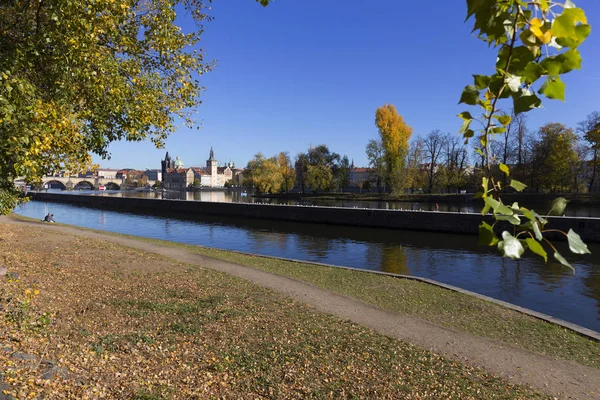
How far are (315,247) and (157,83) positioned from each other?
18.4 m

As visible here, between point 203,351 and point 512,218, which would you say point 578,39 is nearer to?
point 512,218

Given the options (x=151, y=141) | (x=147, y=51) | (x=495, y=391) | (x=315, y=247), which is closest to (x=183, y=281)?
(x=151, y=141)

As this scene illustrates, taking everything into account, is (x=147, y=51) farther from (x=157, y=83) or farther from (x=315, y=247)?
(x=315, y=247)

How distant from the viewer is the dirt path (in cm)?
639

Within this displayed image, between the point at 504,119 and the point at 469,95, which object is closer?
the point at 469,95

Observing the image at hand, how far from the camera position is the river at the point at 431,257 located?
1417cm

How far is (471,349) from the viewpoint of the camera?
24.8 feet

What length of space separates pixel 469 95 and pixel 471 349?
7.40m

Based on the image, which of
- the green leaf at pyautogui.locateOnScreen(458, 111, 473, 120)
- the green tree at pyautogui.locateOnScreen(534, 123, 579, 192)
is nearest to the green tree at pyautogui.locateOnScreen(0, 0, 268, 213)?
the green leaf at pyautogui.locateOnScreen(458, 111, 473, 120)

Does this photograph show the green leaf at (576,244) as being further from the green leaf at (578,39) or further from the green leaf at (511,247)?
the green leaf at (578,39)

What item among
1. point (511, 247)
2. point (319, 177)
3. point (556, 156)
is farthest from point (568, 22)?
point (319, 177)

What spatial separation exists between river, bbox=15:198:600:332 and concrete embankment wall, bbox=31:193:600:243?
1537 millimetres

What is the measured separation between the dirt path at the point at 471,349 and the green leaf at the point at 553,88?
6.42 meters

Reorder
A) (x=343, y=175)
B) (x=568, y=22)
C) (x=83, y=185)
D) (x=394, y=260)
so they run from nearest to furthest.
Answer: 1. (x=568, y=22)
2. (x=394, y=260)
3. (x=343, y=175)
4. (x=83, y=185)
